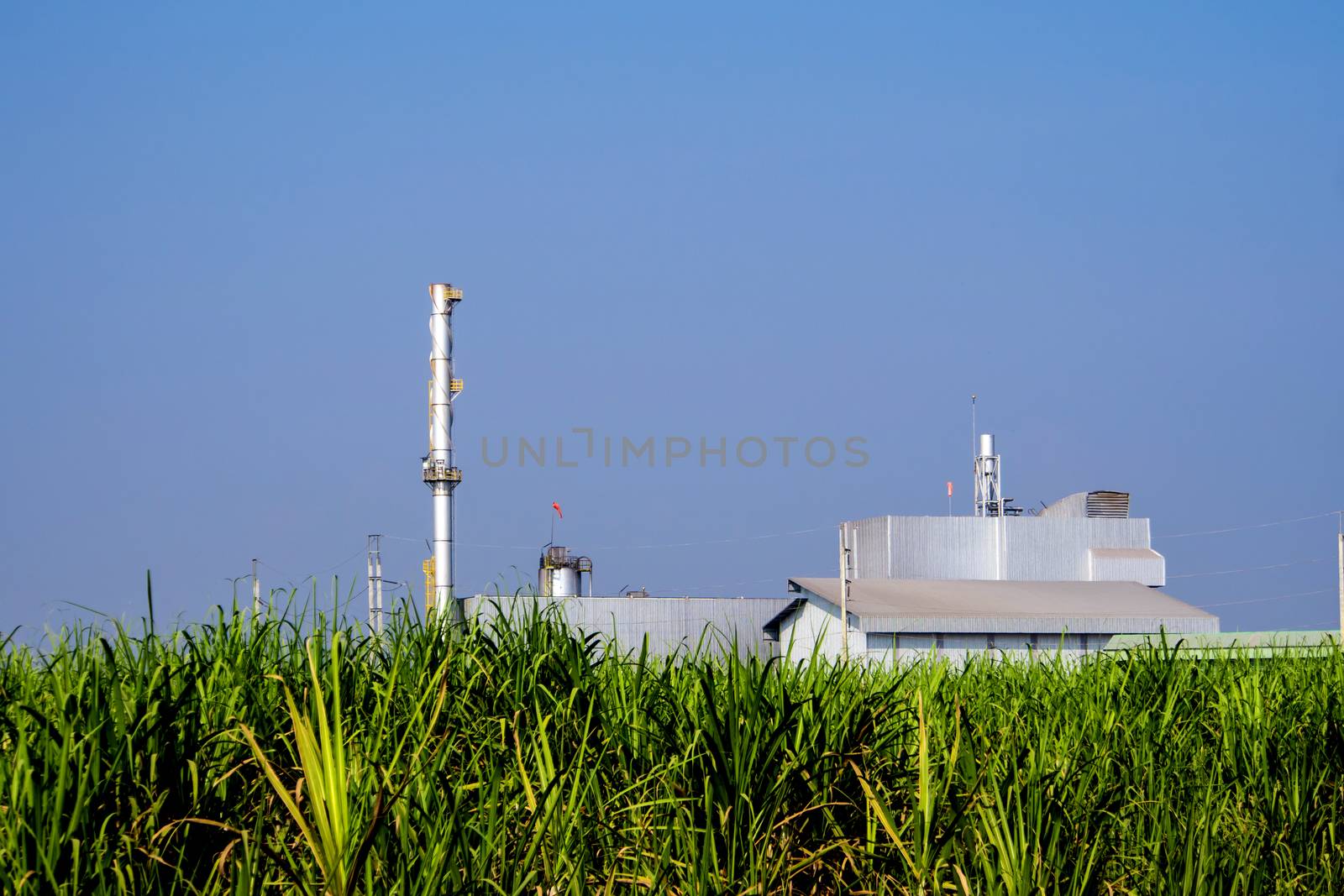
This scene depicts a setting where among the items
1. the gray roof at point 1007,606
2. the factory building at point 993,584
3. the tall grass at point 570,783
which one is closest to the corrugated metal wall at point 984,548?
the factory building at point 993,584

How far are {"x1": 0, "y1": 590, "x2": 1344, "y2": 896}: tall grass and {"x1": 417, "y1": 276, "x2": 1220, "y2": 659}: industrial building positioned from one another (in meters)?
33.6

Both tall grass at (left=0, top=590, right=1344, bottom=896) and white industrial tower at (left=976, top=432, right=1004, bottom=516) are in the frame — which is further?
white industrial tower at (left=976, top=432, right=1004, bottom=516)

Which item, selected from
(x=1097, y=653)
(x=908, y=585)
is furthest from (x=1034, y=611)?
(x=1097, y=653)

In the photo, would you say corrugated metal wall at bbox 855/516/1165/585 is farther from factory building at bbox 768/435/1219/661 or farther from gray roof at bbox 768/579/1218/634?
gray roof at bbox 768/579/1218/634

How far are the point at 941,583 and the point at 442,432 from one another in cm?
2089

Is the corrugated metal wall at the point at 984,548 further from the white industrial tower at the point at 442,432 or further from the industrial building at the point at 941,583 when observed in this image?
the white industrial tower at the point at 442,432

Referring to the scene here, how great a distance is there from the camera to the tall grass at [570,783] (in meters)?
5.38

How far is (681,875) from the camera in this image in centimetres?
A: 640

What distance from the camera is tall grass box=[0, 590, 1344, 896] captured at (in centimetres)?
538

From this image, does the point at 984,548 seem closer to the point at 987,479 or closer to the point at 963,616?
the point at 987,479

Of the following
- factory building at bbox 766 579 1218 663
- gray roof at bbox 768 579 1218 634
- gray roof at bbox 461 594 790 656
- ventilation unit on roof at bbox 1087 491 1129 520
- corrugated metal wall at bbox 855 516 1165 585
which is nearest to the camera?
factory building at bbox 766 579 1218 663

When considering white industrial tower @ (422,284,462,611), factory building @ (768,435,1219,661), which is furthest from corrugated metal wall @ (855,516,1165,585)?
white industrial tower @ (422,284,462,611)

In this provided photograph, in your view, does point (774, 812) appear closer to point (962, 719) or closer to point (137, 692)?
point (962, 719)

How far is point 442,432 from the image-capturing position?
56812 millimetres
